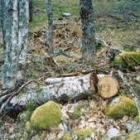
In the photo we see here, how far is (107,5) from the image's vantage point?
2497 centimetres

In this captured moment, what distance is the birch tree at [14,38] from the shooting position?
7.14 m

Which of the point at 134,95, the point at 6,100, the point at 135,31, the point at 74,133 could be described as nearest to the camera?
the point at 74,133

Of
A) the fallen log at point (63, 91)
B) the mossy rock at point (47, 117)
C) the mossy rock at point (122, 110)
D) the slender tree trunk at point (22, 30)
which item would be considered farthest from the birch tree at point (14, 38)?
the mossy rock at point (122, 110)

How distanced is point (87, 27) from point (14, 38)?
2.49m

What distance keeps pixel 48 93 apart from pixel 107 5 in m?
18.8

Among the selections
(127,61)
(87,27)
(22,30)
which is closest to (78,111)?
(127,61)

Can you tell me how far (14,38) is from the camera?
7.25 m

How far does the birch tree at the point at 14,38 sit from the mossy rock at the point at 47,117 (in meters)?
1.11

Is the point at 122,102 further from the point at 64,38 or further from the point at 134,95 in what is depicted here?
the point at 64,38

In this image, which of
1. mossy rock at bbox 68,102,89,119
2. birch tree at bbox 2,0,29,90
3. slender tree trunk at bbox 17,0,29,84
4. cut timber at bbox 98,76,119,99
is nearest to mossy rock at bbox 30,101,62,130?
mossy rock at bbox 68,102,89,119

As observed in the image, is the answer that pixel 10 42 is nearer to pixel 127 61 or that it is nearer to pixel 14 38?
pixel 14 38

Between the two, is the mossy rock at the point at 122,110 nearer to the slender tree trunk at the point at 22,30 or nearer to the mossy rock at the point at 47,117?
the mossy rock at the point at 47,117

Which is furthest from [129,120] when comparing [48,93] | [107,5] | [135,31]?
[107,5]

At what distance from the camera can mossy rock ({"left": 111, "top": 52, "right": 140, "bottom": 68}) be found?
7.63 meters
